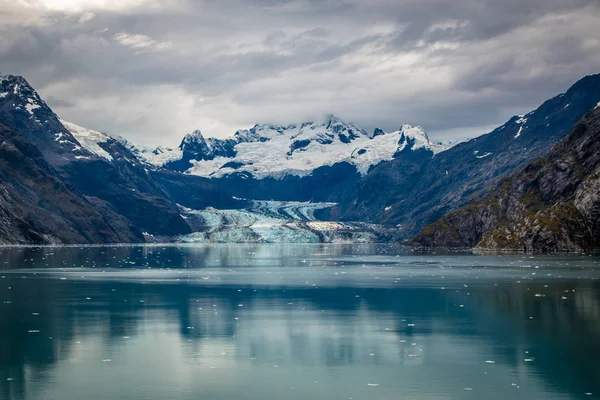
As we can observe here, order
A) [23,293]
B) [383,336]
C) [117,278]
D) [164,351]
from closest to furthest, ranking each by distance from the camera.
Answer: [164,351] → [383,336] → [23,293] → [117,278]

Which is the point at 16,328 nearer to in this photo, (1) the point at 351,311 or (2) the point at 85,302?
(2) the point at 85,302

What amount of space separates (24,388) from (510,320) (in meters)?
41.6

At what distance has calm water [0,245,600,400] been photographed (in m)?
43.3

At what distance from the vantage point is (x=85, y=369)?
1885 inches

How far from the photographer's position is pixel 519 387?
1693 inches

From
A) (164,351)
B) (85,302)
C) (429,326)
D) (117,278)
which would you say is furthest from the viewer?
(117,278)

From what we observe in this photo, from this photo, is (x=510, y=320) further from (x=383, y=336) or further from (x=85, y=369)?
(x=85, y=369)

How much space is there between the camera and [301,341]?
58.8m

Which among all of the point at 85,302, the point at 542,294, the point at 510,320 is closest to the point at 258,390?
the point at 510,320

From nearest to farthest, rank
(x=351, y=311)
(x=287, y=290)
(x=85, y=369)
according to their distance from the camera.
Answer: (x=85, y=369) → (x=351, y=311) → (x=287, y=290)

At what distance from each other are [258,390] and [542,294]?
5551 centimetres

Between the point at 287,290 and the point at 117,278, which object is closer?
the point at 287,290

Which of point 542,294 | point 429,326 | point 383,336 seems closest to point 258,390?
point 383,336

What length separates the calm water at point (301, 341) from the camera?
43.3 metres
